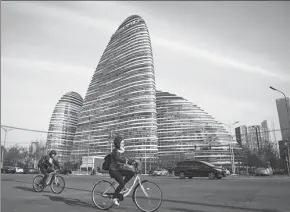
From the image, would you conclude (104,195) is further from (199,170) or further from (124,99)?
(124,99)

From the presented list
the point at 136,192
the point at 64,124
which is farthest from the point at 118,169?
the point at 64,124

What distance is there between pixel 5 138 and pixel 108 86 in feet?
291

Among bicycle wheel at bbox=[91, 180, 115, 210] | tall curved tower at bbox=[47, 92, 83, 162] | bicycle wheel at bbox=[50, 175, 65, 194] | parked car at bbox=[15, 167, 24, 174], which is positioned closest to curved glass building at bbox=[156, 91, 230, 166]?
tall curved tower at bbox=[47, 92, 83, 162]

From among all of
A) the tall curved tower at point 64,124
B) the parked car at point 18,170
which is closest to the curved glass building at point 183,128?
the tall curved tower at point 64,124

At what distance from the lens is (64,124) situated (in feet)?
587

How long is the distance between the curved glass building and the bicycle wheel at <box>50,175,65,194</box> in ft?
370

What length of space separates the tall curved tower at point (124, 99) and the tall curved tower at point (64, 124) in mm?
34232

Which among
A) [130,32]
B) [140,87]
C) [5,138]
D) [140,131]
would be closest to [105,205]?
[5,138]

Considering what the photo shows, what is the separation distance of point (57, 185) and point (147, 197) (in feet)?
17.1

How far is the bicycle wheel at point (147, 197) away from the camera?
5365 millimetres

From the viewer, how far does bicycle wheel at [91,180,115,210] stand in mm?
5781

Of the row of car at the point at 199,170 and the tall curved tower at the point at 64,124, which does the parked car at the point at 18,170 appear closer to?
the row of car at the point at 199,170

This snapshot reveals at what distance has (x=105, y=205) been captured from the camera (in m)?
5.80

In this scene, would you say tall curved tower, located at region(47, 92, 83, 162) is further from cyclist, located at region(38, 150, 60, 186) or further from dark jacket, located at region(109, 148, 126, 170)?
dark jacket, located at region(109, 148, 126, 170)
